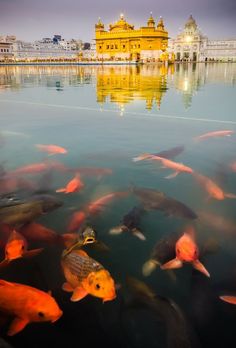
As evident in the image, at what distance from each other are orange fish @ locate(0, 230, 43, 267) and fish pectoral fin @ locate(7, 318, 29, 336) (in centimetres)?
98

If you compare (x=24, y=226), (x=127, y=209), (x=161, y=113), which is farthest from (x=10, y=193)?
(x=161, y=113)

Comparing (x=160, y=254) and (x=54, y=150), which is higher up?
(x=54, y=150)

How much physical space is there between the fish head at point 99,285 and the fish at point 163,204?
7.01ft

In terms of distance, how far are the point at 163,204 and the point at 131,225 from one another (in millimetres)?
839

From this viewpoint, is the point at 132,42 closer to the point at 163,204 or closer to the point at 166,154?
the point at 166,154

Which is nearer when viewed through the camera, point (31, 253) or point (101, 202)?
point (31, 253)

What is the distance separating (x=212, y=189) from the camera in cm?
571

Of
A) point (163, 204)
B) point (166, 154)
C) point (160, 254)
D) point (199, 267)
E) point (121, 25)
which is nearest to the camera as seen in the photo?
point (199, 267)

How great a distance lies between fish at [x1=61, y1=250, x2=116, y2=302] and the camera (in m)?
2.83

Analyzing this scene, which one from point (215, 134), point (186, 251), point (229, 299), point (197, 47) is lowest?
point (229, 299)

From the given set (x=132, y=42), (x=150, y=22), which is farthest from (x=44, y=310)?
(x=150, y=22)

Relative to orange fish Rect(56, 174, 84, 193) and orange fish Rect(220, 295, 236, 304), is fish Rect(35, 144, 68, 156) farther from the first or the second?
orange fish Rect(220, 295, 236, 304)

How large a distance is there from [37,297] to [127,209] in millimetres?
2559

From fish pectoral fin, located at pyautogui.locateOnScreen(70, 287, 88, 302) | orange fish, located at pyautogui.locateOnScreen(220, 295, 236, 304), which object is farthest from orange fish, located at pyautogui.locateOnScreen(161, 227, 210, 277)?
fish pectoral fin, located at pyautogui.locateOnScreen(70, 287, 88, 302)
